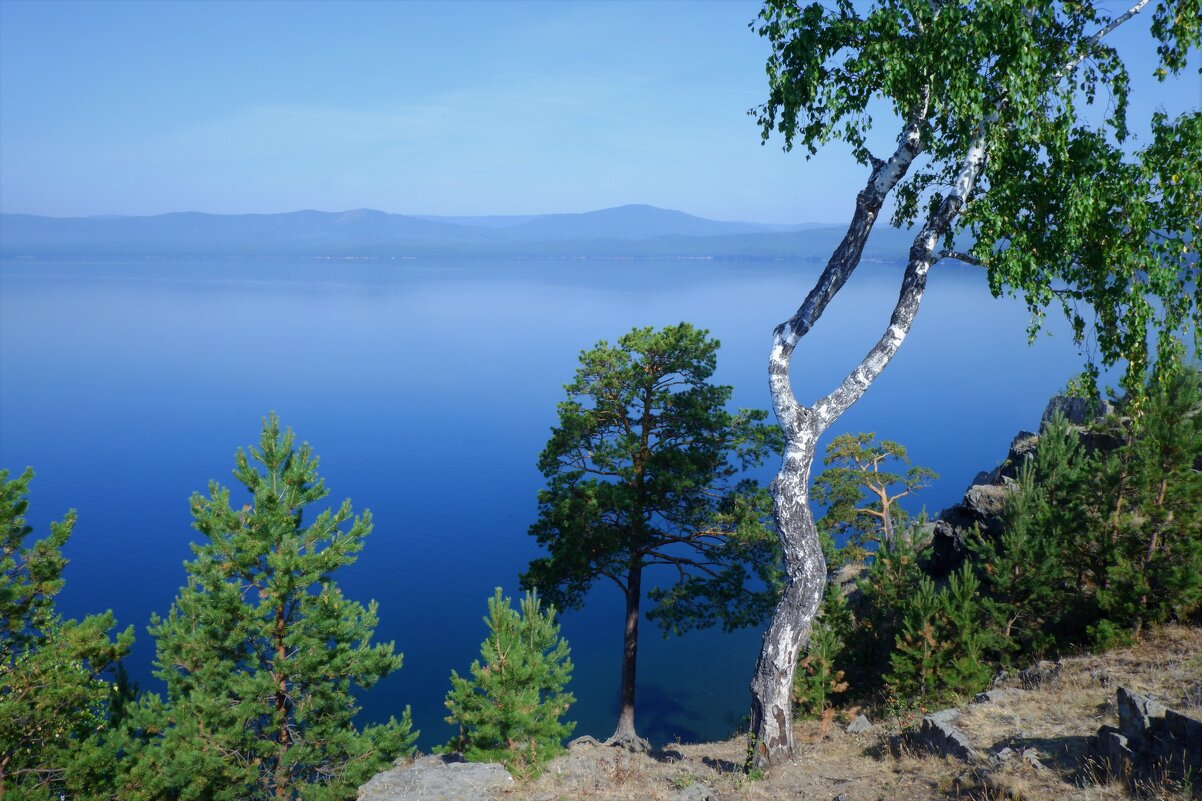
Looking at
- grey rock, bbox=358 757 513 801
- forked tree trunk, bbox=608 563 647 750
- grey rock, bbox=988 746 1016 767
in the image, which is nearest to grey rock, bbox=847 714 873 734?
grey rock, bbox=988 746 1016 767

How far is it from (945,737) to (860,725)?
3.37 m

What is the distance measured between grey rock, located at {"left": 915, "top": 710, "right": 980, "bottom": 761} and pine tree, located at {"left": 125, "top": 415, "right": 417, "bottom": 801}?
34.2 feet

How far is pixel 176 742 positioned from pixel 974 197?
52.0 ft

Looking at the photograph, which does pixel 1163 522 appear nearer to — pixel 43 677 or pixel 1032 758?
pixel 1032 758

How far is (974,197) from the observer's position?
38.3 ft

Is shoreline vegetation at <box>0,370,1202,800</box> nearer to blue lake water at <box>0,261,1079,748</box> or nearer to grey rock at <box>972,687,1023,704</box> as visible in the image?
grey rock at <box>972,687,1023,704</box>

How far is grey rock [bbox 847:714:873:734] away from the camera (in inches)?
550

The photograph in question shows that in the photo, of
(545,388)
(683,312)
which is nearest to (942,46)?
(545,388)

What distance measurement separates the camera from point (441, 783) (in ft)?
39.6

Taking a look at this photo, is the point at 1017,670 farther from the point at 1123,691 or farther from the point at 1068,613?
the point at 1123,691

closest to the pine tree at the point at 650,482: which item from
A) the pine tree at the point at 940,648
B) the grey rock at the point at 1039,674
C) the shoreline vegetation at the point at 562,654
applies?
the shoreline vegetation at the point at 562,654

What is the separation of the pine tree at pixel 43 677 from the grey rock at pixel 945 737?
13270 millimetres

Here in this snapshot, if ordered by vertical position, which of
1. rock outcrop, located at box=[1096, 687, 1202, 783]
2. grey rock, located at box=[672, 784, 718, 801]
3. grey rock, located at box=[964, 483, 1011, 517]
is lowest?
grey rock, located at box=[672, 784, 718, 801]

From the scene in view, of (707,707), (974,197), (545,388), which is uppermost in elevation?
(974,197)
